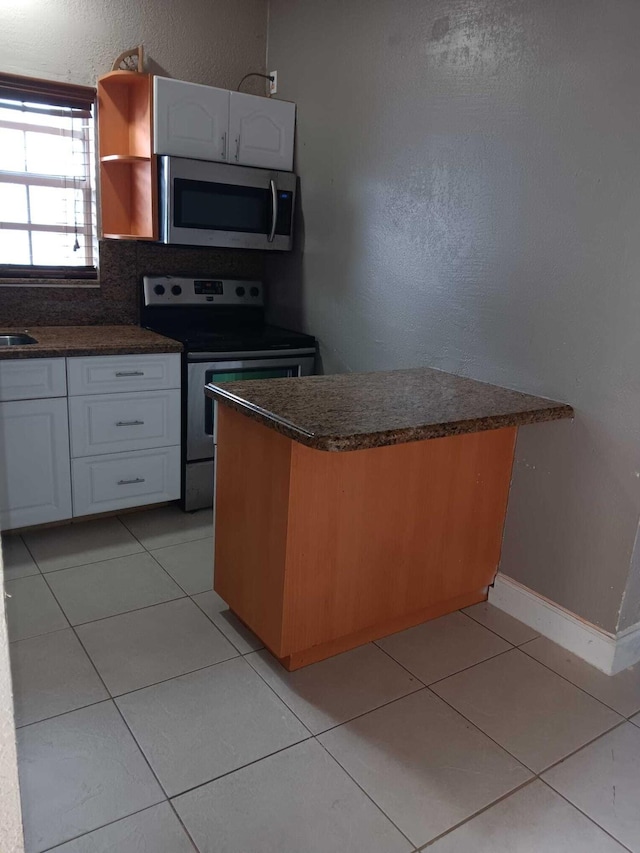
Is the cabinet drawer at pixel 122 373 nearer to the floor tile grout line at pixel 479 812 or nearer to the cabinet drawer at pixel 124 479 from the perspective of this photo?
the cabinet drawer at pixel 124 479

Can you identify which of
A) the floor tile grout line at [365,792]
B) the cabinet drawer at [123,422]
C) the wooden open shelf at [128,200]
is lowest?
the floor tile grout line at [365,792]

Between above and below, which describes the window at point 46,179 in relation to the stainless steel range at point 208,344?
above

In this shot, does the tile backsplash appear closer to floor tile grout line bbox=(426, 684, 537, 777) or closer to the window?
the window

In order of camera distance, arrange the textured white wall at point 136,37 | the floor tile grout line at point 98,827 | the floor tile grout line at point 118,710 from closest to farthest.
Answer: the floor tile grout line at point 98,827
the floor tile grout line at point 118,710
the textured white wall at point 136,37

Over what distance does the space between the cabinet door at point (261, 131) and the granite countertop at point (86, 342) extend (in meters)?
1.00

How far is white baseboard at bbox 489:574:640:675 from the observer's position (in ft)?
6.89

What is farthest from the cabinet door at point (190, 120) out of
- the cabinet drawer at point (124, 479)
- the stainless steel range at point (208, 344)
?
the cabinet drawer at point (124, 479)

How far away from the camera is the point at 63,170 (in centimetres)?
308

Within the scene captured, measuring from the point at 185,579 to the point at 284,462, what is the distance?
999 mm

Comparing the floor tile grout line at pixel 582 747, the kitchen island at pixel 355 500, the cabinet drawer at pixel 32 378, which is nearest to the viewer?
the floor tile grout line at pixel 582 747

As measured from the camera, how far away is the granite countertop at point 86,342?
102 inches

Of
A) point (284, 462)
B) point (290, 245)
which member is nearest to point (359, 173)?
point (290, 245)

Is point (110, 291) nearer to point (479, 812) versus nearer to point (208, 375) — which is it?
point (208, 375)

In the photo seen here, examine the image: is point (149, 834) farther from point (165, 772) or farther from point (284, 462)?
point (284, 462)
